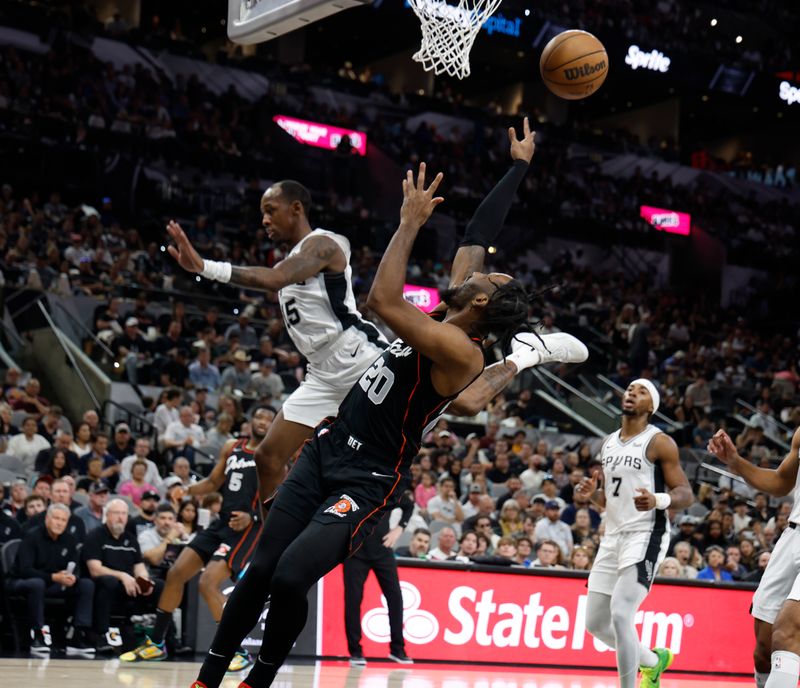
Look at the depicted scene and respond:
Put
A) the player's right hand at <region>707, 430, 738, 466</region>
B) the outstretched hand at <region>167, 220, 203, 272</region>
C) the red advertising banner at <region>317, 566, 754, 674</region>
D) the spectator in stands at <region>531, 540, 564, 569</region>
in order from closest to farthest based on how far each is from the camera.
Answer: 1. the outstretched hand at <region>167, 220, 203, 272</region>
2. the player's right hand at <region>707, 430, 738, 466</region>
3. the red advertising banner at <region>317, 566, 754, 674</region>
4. the spectator in stands at <region>531, 540, 564, 569</region>

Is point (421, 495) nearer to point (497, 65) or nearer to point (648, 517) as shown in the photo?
point (648, 517)

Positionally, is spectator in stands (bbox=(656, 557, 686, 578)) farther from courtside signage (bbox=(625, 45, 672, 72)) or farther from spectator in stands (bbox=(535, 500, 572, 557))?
courtside signage (bbox=(625, 45, 672, 72))

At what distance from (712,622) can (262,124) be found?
19.7 meters

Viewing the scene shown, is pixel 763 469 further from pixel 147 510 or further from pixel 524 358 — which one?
pixel 147 510

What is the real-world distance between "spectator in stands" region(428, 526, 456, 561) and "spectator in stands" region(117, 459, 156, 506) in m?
3.36

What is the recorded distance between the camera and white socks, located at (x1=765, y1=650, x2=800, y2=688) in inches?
222

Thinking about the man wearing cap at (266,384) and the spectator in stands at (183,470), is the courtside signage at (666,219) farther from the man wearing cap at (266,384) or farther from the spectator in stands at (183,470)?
the spectator in stands at (183,470)

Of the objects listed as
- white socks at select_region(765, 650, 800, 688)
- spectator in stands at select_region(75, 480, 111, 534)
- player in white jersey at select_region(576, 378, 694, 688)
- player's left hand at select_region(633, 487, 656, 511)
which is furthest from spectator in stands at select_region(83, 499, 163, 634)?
white socks at select_region(765, 650, 800, 688)

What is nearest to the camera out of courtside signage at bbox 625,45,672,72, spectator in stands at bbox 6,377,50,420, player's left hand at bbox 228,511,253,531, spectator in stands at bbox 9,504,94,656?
player's left hand at bbox 228,511,253,531

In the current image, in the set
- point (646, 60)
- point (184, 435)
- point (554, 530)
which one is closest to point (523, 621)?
point (554, 530)

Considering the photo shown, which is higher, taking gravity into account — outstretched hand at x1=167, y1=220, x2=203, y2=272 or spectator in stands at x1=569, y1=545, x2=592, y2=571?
outstretched hand at x1=167, y1=220, x2=203, y2=272

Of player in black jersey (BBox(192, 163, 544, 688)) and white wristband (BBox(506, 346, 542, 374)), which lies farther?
white wristband (BBox(506, 346, 542, 374))

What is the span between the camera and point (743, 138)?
42.3 m

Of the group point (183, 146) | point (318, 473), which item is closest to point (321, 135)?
point (183, 146)
